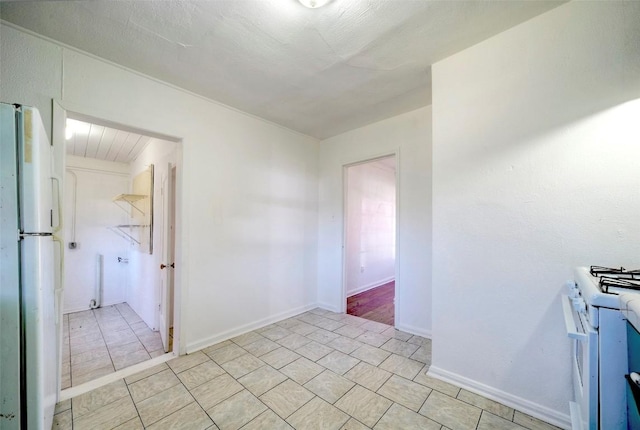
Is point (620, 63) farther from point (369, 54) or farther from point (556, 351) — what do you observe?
point (556, 351)

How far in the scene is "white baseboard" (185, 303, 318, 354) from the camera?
2.44 metres

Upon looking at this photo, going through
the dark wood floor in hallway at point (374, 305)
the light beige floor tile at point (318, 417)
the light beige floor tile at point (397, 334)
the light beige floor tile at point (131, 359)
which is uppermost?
the light beige floor tile at point (318, 417)

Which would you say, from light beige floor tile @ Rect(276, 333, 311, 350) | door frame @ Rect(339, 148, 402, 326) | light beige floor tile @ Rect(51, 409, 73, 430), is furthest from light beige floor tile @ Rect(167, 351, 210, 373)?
door frame @ Rect(339, 148, 402, 326)

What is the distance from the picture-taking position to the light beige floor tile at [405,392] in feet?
5.63

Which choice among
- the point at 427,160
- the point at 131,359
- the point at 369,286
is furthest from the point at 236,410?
the point at 369,286

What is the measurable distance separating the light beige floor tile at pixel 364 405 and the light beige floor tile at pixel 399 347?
699 mm

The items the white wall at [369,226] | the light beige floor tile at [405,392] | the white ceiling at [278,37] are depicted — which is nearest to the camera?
the white ceiling at [278,37]

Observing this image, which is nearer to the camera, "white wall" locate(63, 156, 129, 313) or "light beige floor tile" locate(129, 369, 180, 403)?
"light beige floor tile" locate(129, 369, 180, 403)

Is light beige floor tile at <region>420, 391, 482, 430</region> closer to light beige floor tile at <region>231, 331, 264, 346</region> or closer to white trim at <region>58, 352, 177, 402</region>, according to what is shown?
light beige floor tile at <region>231, 331, 264, 346</region>

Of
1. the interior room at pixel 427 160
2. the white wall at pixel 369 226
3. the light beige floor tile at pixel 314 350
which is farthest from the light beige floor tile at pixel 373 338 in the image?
the white wall at pixel 369 226

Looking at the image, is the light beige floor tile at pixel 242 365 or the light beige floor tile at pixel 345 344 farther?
the light beige floor tile at pixel 345 344

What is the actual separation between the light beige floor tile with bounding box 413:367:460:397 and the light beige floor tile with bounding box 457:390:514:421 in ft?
0.15

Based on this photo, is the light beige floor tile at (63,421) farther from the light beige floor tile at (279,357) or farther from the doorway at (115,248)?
the light beige floor tile at (279,357)

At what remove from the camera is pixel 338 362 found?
7.33 feet
